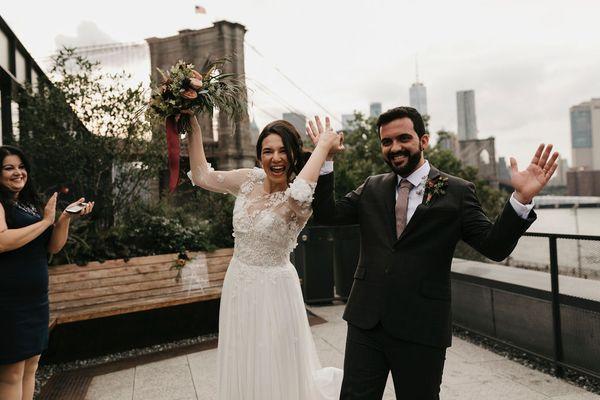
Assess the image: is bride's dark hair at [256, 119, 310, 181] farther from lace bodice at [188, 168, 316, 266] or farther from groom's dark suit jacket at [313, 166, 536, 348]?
groom's dark suit jacket at [313, 166, 536, 348]

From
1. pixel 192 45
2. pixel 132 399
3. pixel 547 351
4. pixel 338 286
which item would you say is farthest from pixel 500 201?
pixel 132 399

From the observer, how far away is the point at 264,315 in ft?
8.55

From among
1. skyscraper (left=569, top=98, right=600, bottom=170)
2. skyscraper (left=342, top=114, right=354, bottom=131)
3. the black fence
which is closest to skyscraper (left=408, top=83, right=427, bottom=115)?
skyscraper (left=569, top=98, right=600, bottom=170)

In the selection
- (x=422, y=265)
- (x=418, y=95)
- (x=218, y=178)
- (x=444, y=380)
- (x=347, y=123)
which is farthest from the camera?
(x=418, y=95)

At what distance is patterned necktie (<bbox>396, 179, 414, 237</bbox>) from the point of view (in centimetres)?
225

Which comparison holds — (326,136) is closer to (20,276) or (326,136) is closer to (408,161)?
(408,161)

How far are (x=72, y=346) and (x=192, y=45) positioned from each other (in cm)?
2677

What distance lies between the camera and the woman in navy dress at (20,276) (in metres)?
2.97

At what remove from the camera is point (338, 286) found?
24.6 feet

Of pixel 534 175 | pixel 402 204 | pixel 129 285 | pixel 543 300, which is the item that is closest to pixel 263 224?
pixel 402 204

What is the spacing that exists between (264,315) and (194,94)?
1.35 metres

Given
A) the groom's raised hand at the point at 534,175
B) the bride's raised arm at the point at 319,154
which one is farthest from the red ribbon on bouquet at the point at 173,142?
the groom's raised hand at the point at 534,175

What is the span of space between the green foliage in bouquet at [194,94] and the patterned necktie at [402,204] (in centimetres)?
115

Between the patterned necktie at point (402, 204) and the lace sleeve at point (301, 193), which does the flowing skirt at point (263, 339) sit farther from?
the patterned necktie at point (402, 204)
